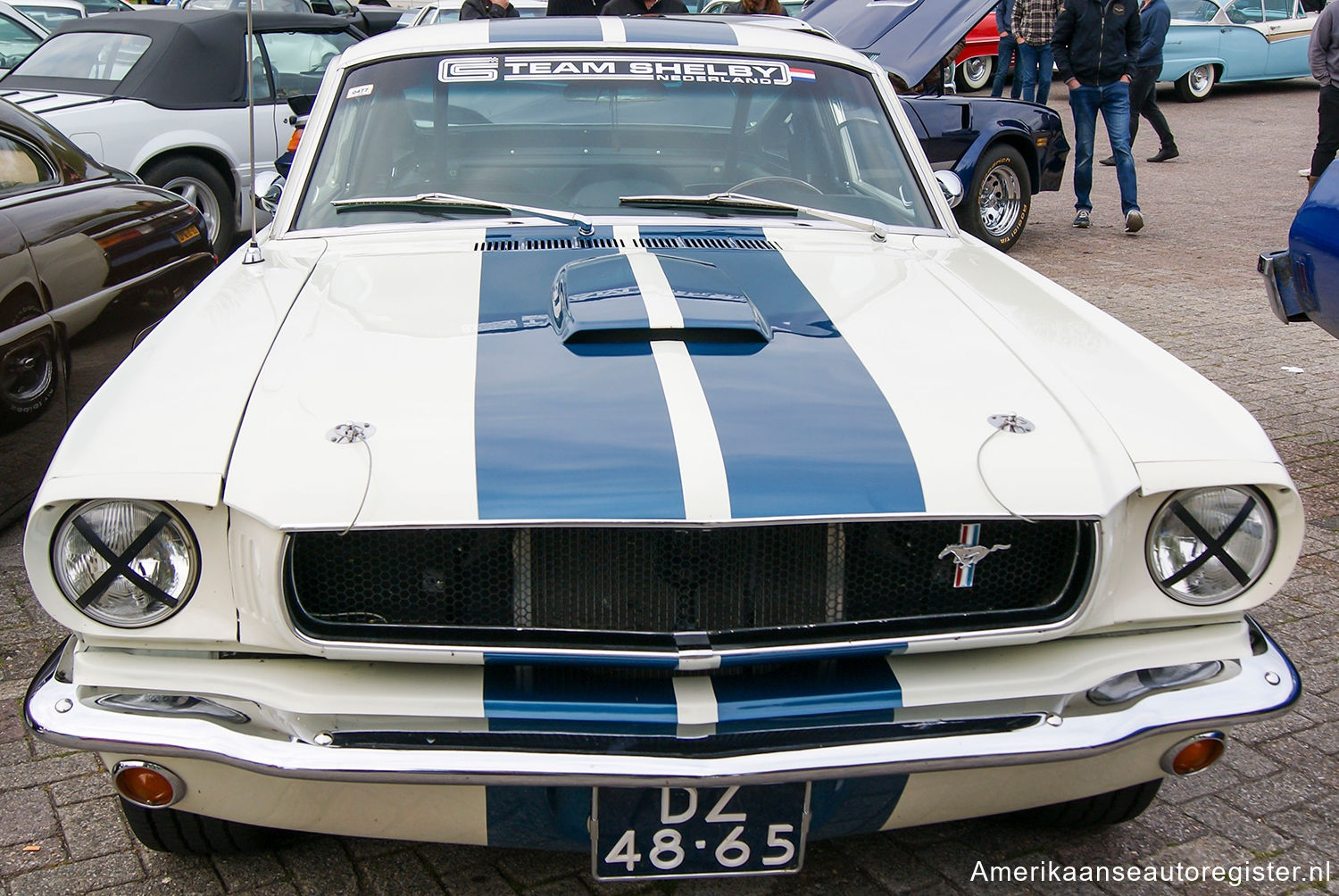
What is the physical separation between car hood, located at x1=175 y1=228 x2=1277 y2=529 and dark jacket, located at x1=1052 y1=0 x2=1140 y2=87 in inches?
260

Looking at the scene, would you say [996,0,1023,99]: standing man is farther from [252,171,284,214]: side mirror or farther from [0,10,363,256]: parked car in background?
[252,171,284,214]: side mirror

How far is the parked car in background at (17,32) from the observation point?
1076 centimetres

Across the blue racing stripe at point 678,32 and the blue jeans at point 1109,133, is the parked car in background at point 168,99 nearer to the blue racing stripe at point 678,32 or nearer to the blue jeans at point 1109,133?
the blue racing stripe at point 678,32

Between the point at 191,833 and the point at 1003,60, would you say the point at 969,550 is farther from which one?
the point at 1003,60

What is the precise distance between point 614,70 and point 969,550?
191 centimetres

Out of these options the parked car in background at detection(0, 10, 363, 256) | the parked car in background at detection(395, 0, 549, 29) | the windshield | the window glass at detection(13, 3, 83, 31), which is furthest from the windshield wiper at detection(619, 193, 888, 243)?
the window glass at detection(13, 3, 83, 31)

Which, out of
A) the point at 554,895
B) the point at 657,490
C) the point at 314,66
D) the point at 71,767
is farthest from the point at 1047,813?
the point at 314,66

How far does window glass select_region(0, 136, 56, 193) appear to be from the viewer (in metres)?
4.07

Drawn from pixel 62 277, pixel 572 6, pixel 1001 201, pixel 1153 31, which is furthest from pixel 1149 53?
pixel 62 277

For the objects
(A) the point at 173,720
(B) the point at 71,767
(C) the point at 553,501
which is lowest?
(B) the point at 71,767

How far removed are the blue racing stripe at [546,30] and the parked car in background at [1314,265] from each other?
2.65 m

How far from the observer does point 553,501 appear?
1.94 meters

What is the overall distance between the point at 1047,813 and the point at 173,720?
66.1 inches

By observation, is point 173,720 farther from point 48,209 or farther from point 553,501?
point 48,209
